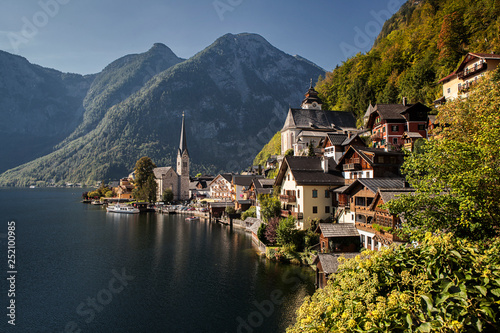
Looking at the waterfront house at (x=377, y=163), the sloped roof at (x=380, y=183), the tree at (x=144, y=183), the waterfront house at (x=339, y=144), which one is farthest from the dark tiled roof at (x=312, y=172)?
the tree at (x=144, y=183)

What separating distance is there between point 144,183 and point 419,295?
124 m

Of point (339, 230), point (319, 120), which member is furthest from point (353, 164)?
point (319, 120)

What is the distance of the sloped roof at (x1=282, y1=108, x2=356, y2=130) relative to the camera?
84.3 m

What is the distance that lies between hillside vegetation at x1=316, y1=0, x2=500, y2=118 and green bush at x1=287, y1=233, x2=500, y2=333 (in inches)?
2263

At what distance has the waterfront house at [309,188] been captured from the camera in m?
42.7

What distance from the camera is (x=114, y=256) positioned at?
4619cm

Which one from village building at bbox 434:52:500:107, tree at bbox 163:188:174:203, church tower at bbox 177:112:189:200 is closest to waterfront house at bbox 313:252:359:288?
village building at bbox 434:52:500:107

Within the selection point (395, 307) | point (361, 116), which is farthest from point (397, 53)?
point (395, 307)

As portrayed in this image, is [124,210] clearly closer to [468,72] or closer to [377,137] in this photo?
[377,137]

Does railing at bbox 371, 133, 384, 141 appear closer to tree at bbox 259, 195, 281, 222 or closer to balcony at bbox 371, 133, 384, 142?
balcony at bbox 371, 133, 384, 142

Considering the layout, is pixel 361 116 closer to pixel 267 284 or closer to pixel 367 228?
pixel 367 228

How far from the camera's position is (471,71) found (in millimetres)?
43219

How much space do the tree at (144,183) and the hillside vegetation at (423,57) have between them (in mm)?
74715

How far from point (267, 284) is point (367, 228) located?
12747mm
